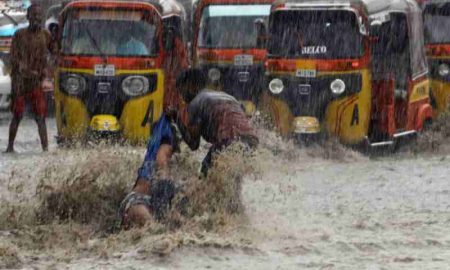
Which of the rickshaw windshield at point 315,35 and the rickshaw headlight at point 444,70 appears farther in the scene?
the rickshaw headlight at point 444,70

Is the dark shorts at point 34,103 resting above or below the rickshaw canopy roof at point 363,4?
below

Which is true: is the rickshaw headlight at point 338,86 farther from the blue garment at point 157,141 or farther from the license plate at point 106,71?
the blue garment at point 157,141

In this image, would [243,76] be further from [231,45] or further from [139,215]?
[139,215]

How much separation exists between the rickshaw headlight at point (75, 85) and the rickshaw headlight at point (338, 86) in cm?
308

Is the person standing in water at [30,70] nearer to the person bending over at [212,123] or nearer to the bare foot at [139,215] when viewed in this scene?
the person bending over at [212,123]

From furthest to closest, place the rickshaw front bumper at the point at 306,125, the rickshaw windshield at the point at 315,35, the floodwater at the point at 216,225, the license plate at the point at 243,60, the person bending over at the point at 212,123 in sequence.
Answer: the license plate at the point at 243,60
the rickshaw windshield at the point at 315,35
the rickshaw front bumper at the point at 306,125
the person bending over at the point at 212,123
the floodwater at the point at 216,225

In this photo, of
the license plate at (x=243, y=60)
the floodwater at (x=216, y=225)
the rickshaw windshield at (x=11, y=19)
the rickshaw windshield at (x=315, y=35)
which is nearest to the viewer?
the floodwater at (x=216, y=225)

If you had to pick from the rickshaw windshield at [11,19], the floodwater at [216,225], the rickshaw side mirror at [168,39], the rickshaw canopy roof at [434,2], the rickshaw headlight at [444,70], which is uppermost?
the rickshaw canopy roof at [434,2]

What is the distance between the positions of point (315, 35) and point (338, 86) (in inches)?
27.5

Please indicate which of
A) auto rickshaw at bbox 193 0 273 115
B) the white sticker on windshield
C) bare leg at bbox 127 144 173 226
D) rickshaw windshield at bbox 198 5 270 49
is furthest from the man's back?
rickshaw windshield at bbox 198 5 270 49

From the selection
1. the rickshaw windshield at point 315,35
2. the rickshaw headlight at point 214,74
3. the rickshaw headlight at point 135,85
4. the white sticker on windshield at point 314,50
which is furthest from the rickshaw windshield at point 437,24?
the rickshaw headlight at point 135,85

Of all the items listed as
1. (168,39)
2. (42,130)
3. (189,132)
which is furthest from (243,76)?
(189,132)

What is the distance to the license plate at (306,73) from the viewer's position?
15578mm

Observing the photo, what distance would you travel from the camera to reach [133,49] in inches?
639
